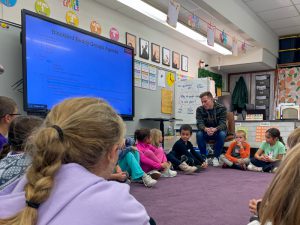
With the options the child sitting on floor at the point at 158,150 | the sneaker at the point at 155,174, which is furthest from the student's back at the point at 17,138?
the child sitting on floor at the point at 158,150

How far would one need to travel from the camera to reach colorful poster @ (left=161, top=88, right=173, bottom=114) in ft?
15.9

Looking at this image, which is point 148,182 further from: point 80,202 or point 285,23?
point 285,23

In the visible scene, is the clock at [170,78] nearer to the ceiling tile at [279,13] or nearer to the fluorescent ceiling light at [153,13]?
the fluorescent ceiling light at [153,13]

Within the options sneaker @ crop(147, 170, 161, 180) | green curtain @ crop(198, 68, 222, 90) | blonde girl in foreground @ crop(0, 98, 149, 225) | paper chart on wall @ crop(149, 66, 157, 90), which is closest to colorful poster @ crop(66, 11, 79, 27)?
paper chart on wall @ crop(149, 66, 157, 90)

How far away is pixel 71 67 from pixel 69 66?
1.0 inches

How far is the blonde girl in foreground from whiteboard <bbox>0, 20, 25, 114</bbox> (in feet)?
7.20

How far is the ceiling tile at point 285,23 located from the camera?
17.4 ft

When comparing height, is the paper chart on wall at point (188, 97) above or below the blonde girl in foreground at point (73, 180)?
above

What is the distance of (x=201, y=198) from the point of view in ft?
6.87

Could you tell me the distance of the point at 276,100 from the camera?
21.5 feet

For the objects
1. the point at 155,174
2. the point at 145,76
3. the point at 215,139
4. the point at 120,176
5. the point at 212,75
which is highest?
the point at 212,75

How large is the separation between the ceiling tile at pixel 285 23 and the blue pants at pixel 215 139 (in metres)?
2.77

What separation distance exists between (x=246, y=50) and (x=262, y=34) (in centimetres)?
62

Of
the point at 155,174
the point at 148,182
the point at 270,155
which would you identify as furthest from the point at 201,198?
the point at 270,155
